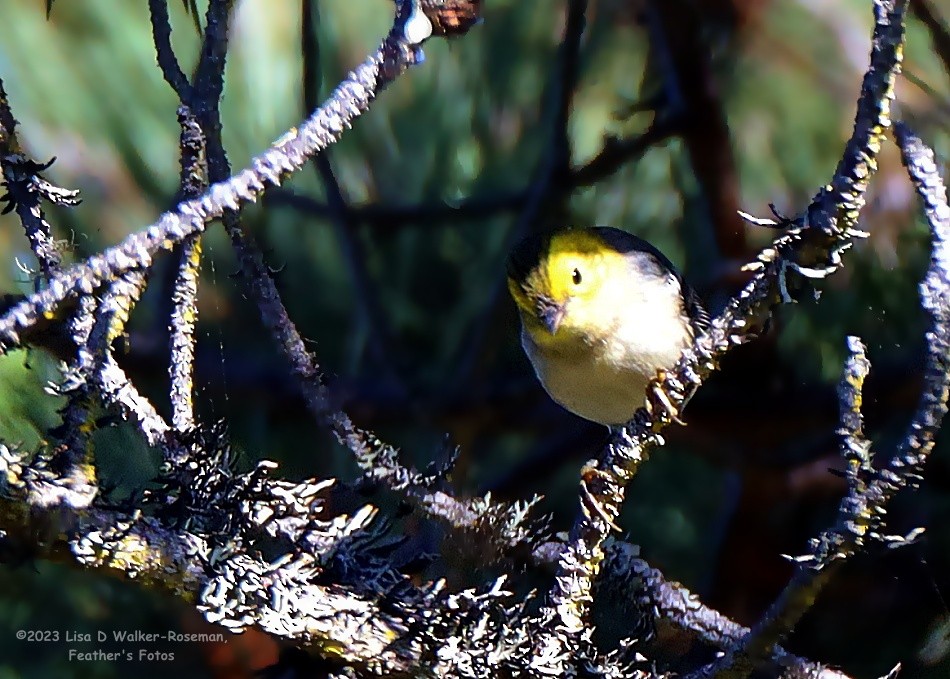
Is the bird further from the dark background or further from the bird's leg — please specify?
the bird's leg

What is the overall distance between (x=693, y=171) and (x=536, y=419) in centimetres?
25

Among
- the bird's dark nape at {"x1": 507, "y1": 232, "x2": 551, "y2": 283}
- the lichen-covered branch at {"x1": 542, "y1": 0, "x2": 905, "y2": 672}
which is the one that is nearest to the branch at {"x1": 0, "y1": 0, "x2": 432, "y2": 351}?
the lichen-covered branch at {"x1": 542, "y1": 0, "x2": 905, "y2": 672}

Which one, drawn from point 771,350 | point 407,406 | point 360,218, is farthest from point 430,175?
point 771,350

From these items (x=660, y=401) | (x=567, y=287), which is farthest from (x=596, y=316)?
(x=660, y=401)

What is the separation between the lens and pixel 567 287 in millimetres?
718

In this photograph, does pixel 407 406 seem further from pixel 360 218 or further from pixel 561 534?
pixel 561 534

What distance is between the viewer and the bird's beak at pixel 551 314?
0.70m

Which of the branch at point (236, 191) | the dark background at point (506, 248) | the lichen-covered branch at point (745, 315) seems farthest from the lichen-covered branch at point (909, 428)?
the dark background at point (506, 248)

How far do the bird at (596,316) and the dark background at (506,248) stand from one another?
0.20ft

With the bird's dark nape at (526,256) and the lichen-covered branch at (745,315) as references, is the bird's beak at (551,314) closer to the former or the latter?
the bird's dark nape at (526,256)

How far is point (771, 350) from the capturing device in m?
0.74

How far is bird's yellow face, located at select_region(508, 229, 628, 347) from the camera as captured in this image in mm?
697

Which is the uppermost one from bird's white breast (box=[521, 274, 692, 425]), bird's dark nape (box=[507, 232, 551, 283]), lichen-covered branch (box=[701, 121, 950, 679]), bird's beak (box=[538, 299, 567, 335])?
bird's dark nape (box=[507, 232, 551, 283])

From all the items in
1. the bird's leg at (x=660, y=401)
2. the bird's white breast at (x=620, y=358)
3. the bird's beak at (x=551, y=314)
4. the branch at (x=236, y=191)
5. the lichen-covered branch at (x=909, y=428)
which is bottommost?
the lichen-covered branch at (x=909, y=428)
